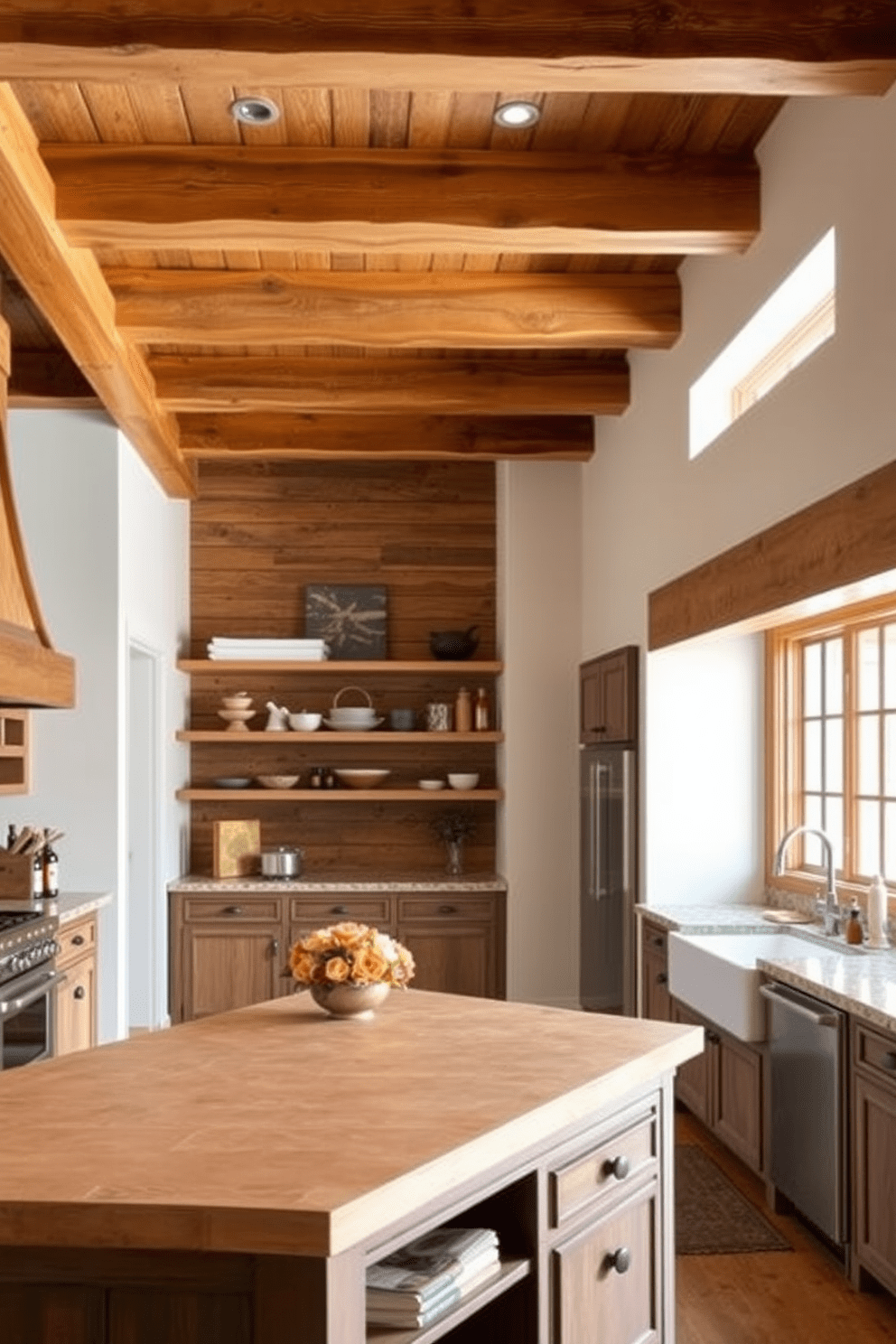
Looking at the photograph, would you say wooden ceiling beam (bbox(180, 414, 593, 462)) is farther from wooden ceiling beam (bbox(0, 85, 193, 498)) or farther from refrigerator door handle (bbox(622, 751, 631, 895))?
refrigerator door handle (bbox(622, 751, 631, 895))

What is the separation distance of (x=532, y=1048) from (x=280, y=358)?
423 centimetres

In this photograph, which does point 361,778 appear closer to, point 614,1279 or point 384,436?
point 384,436

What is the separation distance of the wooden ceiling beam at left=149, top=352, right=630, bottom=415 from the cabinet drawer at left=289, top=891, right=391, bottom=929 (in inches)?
99.9

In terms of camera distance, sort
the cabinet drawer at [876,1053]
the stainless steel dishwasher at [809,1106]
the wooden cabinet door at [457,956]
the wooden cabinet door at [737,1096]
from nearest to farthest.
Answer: the cabinet drawer at [876,1053]
the stainless steel dishwasher at [809,1106]
the wooden cabinet door at [737,1096]
the wooden cabinet door at [457,956]

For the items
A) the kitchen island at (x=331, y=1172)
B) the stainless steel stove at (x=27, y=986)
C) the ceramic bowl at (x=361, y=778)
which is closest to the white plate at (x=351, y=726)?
the ceramic bowl at (x=361, y=778)

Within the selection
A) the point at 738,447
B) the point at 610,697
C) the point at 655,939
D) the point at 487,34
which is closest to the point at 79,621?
the point at 610,697

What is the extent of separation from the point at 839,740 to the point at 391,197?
2559mm

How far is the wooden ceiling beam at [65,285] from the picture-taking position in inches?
153

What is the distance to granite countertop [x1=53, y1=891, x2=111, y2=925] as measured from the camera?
5.59 meters

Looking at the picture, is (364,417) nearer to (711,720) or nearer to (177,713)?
(177,713)

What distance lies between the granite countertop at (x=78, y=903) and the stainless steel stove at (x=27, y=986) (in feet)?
0.51

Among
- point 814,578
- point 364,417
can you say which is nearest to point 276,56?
point 814,578

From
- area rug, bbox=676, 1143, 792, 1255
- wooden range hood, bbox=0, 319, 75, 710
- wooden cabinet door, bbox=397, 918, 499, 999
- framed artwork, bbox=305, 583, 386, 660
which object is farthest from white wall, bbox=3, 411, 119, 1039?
area rug, bbox=676, 1143, 792, 1255

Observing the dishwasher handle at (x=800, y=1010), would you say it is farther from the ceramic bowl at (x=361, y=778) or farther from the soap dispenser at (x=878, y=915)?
the ceramic bowl at (x=361, y=778)
